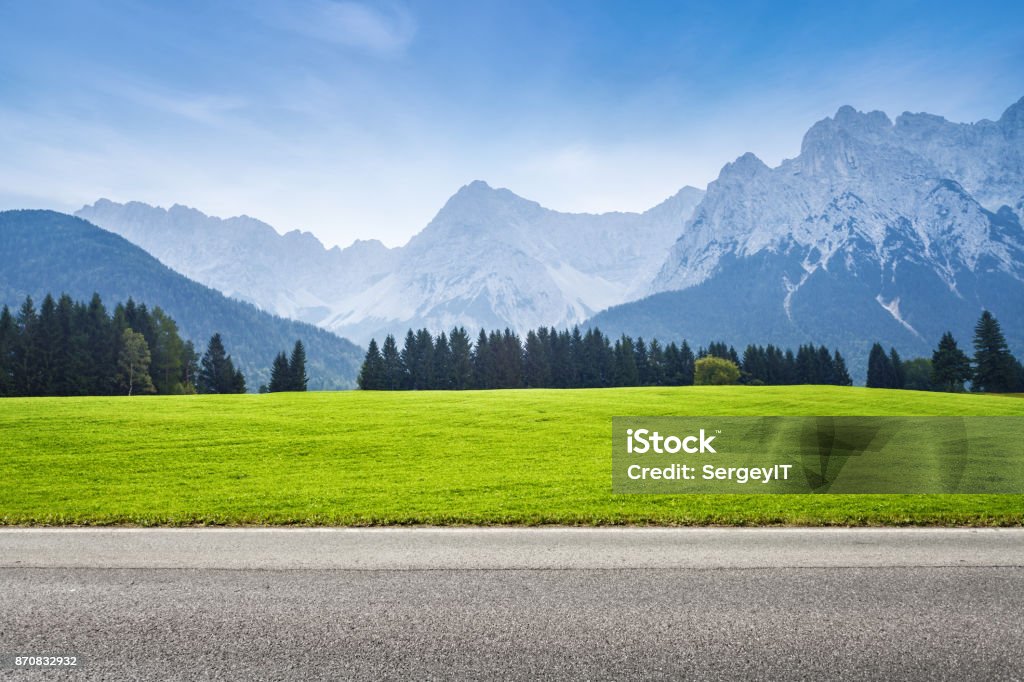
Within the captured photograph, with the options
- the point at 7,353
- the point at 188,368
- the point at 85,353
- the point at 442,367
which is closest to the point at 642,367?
the point at 442,367

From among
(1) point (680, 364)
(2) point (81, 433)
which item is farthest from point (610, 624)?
(1) point (680, 364)

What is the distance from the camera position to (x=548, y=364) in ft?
404

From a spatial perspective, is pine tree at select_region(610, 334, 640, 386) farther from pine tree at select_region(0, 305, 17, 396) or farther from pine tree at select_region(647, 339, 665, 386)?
pine tree at select_region(0, 305, 17, 396)

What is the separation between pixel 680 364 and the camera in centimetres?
12925

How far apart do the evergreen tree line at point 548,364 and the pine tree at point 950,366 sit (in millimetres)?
20793

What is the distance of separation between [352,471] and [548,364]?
105m

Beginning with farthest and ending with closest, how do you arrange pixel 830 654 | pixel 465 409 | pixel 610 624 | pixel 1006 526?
1. pixel 465 409
2. pixel 1006 526
3. pixel 610 624
4. pixel 830 654

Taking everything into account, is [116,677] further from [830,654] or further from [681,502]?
[681,502]

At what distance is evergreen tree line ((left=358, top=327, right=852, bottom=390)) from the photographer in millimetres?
111000

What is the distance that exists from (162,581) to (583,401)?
32.5m

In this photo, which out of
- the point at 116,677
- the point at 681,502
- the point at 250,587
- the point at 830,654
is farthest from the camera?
the point at 681,502

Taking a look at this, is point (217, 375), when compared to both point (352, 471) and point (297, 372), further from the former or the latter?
point (352, 471)

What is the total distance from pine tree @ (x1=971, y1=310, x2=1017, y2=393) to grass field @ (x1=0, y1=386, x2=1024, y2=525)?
3585 inches

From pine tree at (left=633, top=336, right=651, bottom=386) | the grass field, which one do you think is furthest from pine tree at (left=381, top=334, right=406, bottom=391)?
the grass field
